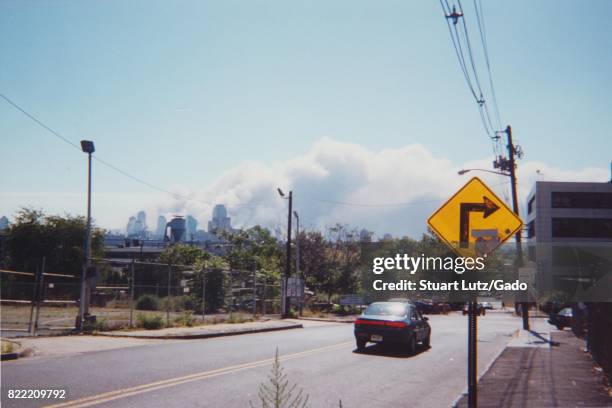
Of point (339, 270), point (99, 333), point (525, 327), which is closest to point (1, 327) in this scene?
point (99, 333)

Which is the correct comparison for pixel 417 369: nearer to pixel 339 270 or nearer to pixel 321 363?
pixel 321 363

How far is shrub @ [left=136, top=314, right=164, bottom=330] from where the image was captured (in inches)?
779

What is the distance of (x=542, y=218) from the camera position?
233ft

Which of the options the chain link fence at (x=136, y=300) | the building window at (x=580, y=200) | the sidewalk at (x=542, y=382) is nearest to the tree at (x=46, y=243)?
the chain link fence at (x=136, y=300)

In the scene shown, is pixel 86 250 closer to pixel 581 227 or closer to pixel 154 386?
pixel 154 386

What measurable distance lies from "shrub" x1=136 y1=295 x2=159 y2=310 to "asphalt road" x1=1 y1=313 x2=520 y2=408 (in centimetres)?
926

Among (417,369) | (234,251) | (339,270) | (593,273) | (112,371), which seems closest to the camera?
(112,371)

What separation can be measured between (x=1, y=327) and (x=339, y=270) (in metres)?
35.2

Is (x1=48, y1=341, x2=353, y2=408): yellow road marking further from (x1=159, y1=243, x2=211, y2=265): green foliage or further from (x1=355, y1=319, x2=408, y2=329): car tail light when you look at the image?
(x1=159, y1=243, x2=211, y2=265): green foliage

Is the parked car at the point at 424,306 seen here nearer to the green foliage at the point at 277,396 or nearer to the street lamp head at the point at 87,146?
the street lamp head at the point at 87,146

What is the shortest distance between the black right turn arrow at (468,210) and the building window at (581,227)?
7120cm

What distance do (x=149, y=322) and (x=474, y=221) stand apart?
1612 centimetres

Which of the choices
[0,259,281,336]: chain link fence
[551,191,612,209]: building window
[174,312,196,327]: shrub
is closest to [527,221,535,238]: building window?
[551,191,612,209]: building window

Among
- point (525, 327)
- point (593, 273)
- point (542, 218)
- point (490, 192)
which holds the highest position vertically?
point (542, 218)
